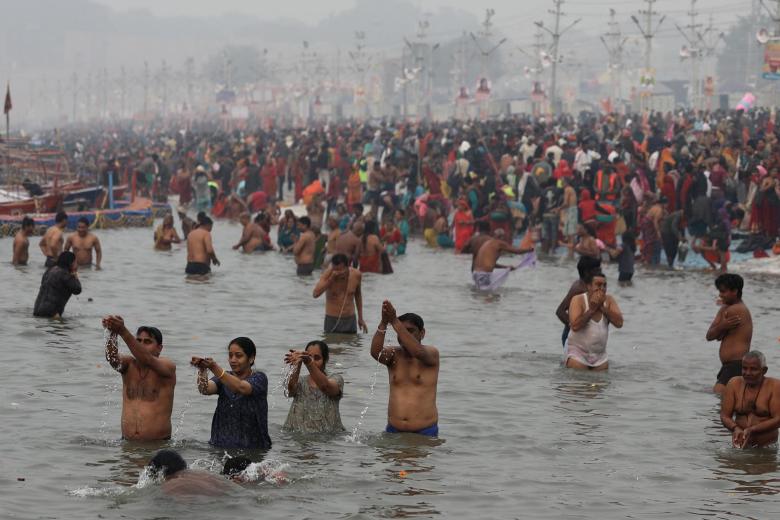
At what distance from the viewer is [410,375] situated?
10.5m

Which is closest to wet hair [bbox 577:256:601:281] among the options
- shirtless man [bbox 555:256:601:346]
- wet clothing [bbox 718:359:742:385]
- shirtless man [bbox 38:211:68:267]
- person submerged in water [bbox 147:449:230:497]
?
shirtless man [bbox 555:256:601:346]

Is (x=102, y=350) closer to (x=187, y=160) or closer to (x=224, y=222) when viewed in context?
(x=224, y=222)

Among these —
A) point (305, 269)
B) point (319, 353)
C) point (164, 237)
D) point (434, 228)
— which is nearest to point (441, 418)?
point (319, 353)

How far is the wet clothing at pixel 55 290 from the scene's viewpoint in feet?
53.7

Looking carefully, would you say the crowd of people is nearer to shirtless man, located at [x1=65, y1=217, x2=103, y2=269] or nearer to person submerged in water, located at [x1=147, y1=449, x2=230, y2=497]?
shirtless man, located at [x1=65, y1=217, x2=103, y2=269]

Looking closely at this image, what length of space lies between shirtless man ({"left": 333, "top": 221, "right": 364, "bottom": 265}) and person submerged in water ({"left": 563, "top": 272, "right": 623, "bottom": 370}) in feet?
23.9

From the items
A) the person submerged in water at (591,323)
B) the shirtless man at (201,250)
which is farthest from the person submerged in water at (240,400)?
the shirtless man at (201,250)

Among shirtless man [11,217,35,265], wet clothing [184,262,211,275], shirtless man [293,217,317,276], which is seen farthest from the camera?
shirtless man [11,217,35,265]

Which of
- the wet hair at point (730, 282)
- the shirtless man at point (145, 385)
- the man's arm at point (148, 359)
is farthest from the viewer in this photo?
the wet hair at point (730, 282)

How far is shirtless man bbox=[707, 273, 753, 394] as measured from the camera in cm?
1184

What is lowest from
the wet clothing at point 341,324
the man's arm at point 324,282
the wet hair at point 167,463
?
the wet hair at point 167,463

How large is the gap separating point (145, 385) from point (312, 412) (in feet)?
4.41

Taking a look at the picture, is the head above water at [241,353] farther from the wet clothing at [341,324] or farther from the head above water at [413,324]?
the wet clothing at [341,324]

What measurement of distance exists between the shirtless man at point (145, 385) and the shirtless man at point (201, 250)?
36.7 feet
